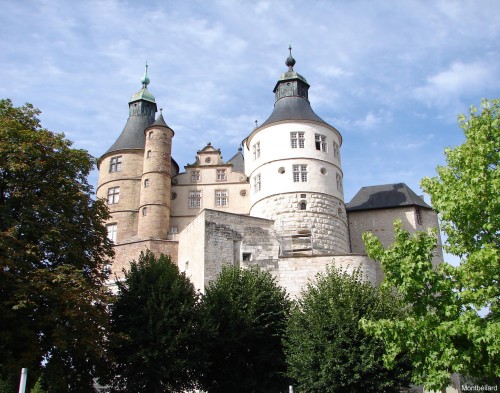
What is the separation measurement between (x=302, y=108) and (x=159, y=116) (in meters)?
10.3

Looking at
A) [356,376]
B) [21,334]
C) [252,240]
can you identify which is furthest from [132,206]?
[356,376]

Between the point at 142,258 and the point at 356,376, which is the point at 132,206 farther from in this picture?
the point at 356,376

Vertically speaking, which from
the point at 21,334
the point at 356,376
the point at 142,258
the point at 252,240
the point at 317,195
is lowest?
the point at 356,376

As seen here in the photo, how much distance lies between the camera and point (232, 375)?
79.9 feet

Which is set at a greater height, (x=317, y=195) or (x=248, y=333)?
(x=317, y=195)

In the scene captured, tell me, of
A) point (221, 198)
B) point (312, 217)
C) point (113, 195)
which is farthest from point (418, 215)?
point (113, 195)

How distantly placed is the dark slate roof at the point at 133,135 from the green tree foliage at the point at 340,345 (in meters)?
21.7

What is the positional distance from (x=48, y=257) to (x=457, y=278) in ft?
47.0

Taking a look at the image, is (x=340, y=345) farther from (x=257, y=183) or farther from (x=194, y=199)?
(x=194, y=199)

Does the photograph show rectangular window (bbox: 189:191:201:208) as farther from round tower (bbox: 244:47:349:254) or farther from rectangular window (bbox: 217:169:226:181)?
round tower (bbox: 244:47:349:254)

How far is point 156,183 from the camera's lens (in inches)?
1519

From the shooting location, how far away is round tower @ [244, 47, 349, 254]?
34.3 meters

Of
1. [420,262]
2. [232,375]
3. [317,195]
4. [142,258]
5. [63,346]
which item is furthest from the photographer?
[317,195]

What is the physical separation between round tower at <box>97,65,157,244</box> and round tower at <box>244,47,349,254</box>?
8.11 m
